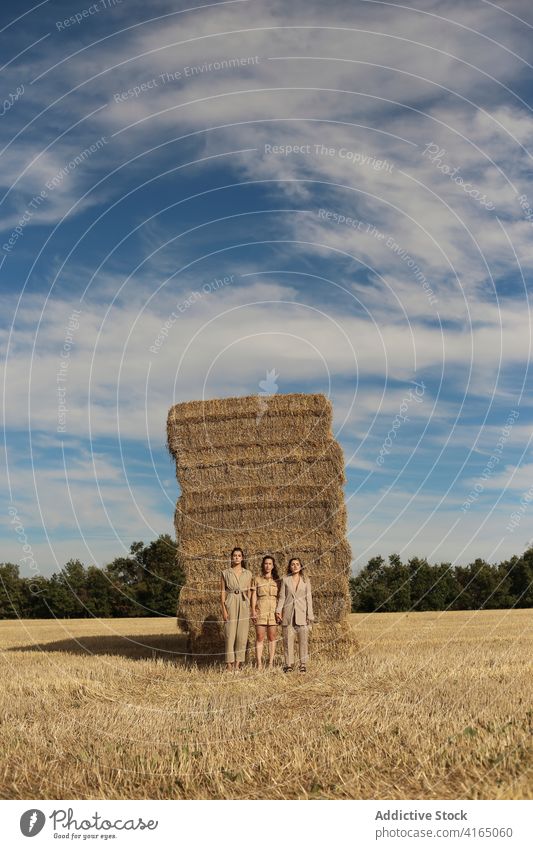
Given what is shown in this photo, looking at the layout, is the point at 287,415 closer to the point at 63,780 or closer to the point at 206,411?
the point at 206,411

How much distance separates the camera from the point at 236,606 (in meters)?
13.5

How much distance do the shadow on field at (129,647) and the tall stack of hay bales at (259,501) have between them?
52.6 inches

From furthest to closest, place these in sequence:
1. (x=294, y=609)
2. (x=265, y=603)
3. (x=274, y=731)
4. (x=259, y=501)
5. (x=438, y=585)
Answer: (x=438, y=585), (x=259, y=501), (x=265, y=603), (x=294, y=609), (x=274, y=731)

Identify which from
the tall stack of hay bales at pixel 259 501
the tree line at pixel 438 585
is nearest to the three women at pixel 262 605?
the tall stack of hay bales at pixel 259 501

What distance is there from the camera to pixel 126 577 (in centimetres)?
5259

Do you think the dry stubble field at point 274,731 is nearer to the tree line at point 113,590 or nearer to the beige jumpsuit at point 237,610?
the beige jumpsuit at point 237,610

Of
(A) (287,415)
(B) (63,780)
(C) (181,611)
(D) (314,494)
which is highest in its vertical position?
(A) (287,415)

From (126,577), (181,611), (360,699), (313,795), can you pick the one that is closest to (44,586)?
(126,577)

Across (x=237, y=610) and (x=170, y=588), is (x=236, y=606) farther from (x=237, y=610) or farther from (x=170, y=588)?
(x=170, y=588)

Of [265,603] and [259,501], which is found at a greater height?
[259,501]

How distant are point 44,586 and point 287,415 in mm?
38748

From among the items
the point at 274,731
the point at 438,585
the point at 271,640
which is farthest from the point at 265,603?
the point at 438,585

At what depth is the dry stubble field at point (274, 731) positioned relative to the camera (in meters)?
5.52

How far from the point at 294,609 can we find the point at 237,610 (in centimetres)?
101
